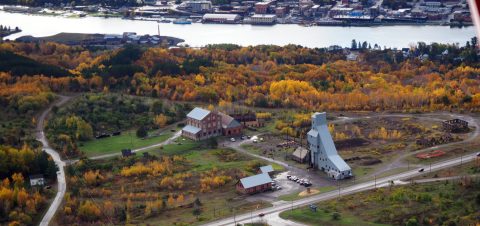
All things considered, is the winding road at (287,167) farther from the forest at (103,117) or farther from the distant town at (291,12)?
the distant town at (291,12)

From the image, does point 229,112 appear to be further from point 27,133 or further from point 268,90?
point 27,133

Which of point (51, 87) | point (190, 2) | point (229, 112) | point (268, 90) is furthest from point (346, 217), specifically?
point (190, 2)

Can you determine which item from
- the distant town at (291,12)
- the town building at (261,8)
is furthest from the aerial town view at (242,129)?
the town building at (261,8)

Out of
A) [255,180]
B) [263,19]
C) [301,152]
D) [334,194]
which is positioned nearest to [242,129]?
[301,152]

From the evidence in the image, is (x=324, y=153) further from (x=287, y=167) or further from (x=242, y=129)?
(x=242, y=129)

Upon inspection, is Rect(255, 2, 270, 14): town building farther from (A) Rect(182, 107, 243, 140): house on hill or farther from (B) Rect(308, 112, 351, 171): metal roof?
(B) Rect(308, 112, 351, 171): metal roof

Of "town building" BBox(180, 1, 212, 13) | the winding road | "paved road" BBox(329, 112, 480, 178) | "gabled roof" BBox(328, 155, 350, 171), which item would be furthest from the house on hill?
"town building" BBox(180, 1, 212, 13)

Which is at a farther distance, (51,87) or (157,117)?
(51,87)
